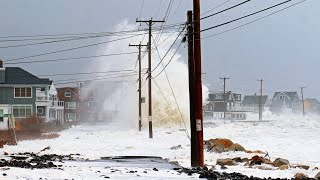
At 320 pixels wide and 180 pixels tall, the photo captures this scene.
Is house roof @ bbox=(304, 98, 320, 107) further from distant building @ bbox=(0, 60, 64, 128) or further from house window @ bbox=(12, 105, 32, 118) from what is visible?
house window @ bbox=(12, 105, 32, 118)

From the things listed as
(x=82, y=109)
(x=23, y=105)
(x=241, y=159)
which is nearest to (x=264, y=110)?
(x=82, y=109)

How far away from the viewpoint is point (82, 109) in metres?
106

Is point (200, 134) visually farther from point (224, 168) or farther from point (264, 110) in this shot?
point (264, 110)

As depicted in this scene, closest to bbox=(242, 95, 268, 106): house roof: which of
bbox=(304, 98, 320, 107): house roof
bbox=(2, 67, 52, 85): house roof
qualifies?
bbox=(304, 98, 320, 107): house roof

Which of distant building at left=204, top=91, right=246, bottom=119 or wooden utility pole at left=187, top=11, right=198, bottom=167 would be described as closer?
wooden utility pole at left=187, top=11, right=198, bottom=167

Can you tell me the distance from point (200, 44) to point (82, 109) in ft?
291

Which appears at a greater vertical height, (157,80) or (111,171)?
(157,80)

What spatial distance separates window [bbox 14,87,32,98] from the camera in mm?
61844

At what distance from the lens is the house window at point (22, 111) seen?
6184 centimetres

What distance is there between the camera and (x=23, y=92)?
6241 cm

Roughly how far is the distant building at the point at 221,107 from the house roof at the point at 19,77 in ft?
268

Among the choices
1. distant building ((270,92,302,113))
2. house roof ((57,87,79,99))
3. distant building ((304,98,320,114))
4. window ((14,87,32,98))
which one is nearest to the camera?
window ((14,87,32,98))

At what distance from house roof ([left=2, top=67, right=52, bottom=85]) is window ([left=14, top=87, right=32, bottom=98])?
2.91 ft

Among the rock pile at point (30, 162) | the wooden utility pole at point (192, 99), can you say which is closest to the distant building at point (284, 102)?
the rock pile at point (30, 162)
